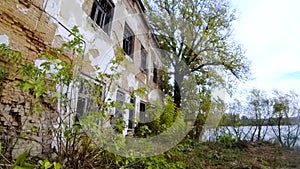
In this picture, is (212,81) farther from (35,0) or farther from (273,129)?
(35,0)

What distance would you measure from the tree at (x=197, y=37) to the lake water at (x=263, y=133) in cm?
208

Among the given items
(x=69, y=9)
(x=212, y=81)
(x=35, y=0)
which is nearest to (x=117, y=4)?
(x=69, y=9)

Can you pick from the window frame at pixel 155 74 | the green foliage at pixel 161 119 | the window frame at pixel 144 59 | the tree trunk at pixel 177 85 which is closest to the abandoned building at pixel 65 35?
the green foliage at pixel 161 119

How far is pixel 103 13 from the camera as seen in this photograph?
5.34 m

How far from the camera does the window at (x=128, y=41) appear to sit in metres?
6.79

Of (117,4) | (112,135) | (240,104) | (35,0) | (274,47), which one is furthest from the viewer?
A: (240,104)

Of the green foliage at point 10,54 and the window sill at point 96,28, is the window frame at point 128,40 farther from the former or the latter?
the green foliage at point 10,54

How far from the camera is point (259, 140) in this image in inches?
343

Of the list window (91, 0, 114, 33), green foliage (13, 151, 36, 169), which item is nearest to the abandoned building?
window (91, 0, 114, 33)

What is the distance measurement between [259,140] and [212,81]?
3524 millimetres

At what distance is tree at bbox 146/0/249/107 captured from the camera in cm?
991

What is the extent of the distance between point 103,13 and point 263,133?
8063 mm

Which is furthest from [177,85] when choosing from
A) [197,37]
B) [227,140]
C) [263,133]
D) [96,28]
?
[96,28]

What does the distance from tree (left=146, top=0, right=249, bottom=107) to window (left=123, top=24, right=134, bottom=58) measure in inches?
116
